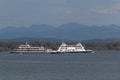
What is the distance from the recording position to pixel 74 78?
179 feet

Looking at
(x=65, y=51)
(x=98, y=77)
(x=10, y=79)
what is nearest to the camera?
(x=10, y=79)

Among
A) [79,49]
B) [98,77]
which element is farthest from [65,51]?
[98,77]

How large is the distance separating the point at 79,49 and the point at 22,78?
132 m

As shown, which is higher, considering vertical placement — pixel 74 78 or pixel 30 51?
pixel 30 51

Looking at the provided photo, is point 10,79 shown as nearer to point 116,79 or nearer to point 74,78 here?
point 74,78

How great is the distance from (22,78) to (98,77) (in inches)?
346

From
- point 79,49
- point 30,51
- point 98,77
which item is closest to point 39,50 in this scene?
point 30,51

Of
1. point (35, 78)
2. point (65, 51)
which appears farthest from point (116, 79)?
point (65, 51)

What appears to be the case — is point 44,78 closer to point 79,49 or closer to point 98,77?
point 98,77

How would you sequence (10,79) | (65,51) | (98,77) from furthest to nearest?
(65,51)
(98,77)
(10,79)

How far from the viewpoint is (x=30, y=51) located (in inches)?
7500

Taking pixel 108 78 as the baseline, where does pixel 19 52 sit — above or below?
above

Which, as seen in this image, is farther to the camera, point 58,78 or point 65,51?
point 65,51

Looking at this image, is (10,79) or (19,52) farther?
(19,52)
